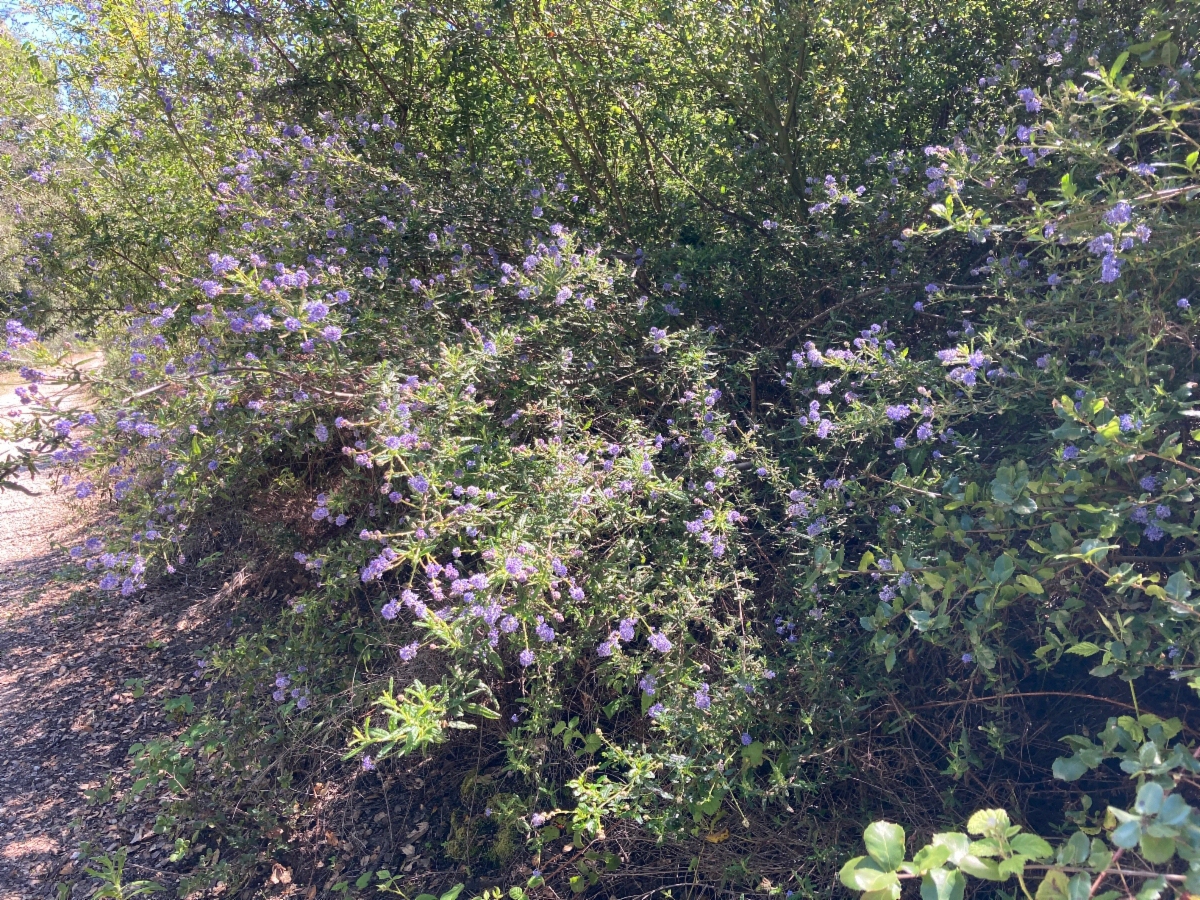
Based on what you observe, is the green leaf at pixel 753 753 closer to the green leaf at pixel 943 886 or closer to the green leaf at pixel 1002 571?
the green leaf at pixel 1002 571

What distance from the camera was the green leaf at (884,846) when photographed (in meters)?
1.18

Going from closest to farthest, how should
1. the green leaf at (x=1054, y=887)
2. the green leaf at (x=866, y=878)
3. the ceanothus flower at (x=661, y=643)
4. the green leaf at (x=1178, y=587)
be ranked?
the green leaf at (x=866, y=878) < the green leaf at (x=1054, y=887) < the green leaf at (x=1178, y=587) < the ceanothus flower at (x=661, y=643)

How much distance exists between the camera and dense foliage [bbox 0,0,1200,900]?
6.48ft

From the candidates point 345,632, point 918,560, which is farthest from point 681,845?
point 345,632

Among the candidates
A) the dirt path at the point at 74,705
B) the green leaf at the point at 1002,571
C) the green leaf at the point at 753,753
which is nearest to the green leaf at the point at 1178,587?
the green leaf at the point at 1002,571

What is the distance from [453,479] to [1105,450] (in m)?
1.79

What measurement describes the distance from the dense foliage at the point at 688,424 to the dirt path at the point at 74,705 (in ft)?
1.06

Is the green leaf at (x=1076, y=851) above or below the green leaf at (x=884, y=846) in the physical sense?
below

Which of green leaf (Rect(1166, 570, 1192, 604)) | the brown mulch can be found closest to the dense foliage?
green leaf (Rect(1166, 570, 1192, 604))

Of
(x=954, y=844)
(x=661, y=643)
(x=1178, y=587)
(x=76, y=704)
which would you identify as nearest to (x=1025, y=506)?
(x=1178, y=587)

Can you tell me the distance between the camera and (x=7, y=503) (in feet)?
21.8

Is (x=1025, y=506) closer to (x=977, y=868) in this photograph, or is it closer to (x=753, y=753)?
(x=977, y=868)

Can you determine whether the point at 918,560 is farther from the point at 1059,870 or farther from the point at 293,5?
the point at 293,5

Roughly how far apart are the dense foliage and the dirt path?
32 centimetres
